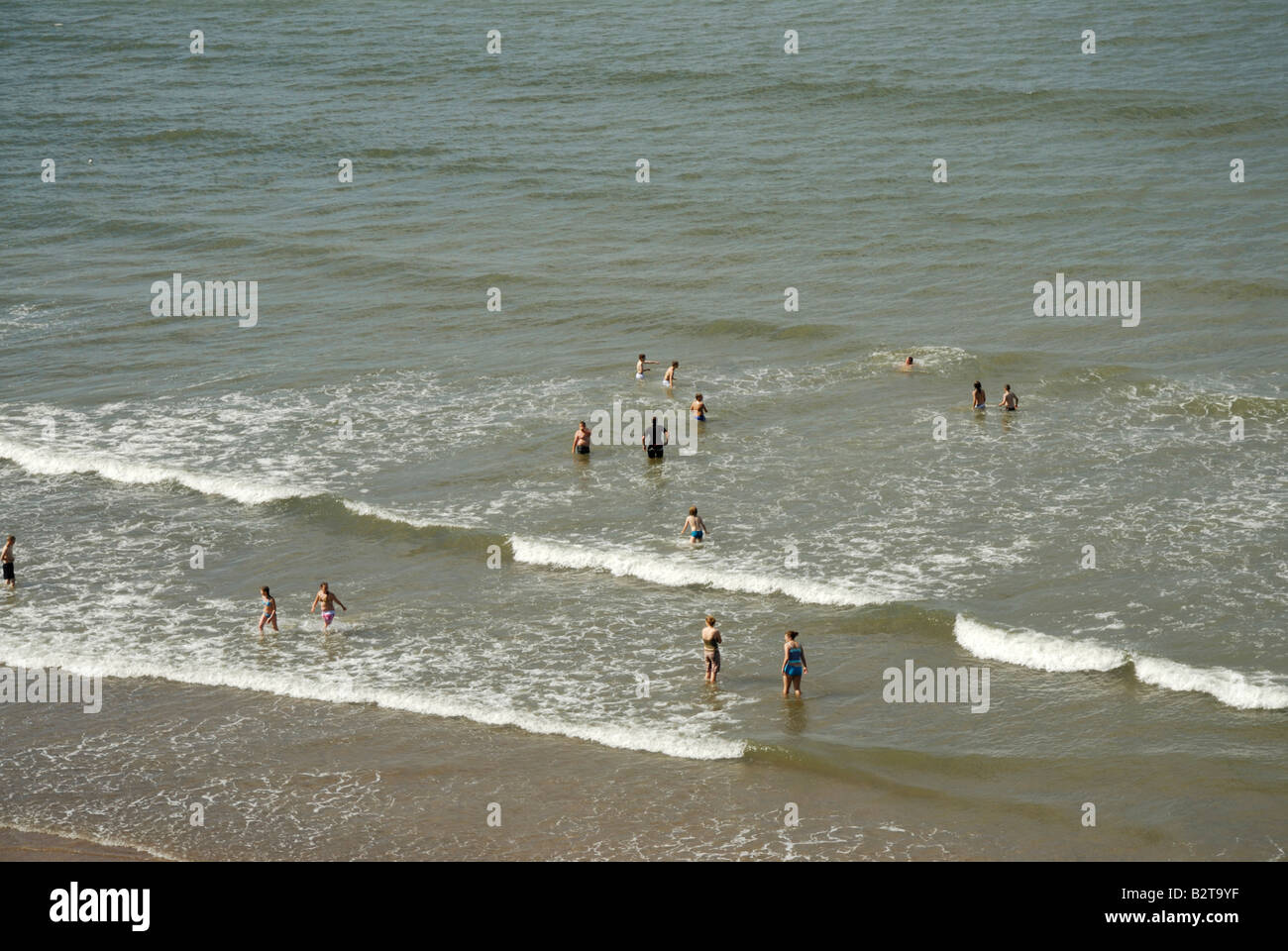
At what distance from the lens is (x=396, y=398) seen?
33.7 meters

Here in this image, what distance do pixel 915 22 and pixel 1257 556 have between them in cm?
4515

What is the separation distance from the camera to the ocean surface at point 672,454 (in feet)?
58.2

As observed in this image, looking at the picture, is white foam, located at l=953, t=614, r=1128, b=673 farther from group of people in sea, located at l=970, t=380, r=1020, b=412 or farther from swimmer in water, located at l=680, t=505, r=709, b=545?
group of people in sea, located at l=970, t=380, r=1020, b=412

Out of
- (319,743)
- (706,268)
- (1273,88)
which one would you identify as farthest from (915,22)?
(319,743)

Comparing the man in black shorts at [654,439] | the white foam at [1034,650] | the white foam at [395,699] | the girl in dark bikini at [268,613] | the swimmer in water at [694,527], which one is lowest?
the white foam at [395,699]

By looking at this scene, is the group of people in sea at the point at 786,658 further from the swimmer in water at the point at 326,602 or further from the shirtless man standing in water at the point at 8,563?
the shirtless man standing in water at the point at 8,563

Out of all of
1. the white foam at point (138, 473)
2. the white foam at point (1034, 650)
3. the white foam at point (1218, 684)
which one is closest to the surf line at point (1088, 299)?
the white foam at point (1034, 650)

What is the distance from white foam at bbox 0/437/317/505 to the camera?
28.5 m

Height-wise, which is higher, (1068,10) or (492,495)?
(1068,10)

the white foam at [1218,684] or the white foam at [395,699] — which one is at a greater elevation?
the white foam at [1218,684]

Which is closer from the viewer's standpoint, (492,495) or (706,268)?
(492,495)

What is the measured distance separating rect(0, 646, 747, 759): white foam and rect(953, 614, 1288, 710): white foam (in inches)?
195

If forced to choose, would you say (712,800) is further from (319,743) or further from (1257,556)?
(1257,556)

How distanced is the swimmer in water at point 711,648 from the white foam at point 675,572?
3.26m
